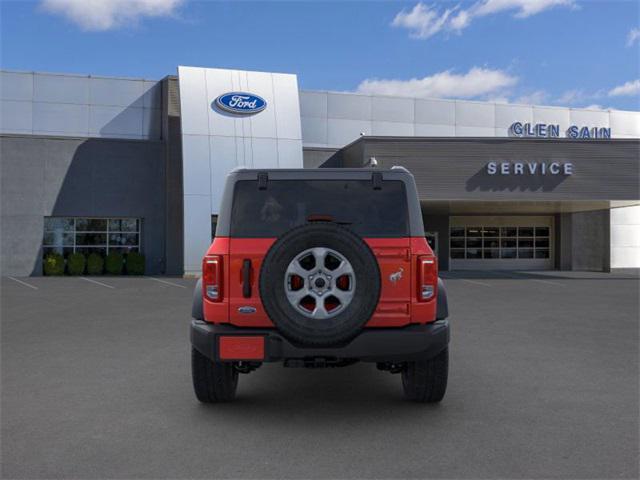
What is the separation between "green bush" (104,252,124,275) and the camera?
84.4 feet

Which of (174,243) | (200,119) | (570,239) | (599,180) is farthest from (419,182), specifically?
Result: (570,239)

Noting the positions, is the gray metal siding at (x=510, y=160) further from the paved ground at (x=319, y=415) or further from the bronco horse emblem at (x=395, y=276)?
the bronco horse emblem at (x=395, y=276)

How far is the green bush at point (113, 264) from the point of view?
25.7m

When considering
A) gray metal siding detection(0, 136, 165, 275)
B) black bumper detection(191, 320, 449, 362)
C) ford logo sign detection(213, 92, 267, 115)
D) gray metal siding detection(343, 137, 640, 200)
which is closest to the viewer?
black bumper detection(191, 320, 449, 362)

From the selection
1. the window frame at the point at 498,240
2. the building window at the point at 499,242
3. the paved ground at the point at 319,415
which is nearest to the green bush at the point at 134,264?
the window frame at the point at 498,240

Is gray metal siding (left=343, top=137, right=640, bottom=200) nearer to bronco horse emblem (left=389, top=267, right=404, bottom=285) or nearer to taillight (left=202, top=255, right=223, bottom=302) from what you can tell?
bronco horse emblem (left=389, top=267, right=404, bottom=285)

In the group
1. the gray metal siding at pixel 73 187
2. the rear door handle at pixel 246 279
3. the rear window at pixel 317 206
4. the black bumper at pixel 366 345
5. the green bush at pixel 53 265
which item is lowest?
the green bush at pixel 53 265

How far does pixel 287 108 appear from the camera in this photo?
25.8 meters

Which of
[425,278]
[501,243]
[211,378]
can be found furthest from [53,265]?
[425,278]

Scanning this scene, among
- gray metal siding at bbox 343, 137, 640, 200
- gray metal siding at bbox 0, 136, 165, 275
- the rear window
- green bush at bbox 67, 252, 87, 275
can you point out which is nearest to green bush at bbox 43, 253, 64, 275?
green bush at bbox 67, 252, 87, 275

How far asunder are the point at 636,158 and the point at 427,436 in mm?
22046

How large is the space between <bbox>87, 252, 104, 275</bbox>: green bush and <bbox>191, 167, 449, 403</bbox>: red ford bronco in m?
22.1

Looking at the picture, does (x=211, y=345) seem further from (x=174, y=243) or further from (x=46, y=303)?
(x=174, y=243)

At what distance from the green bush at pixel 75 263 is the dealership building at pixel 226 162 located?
2.92 ft
